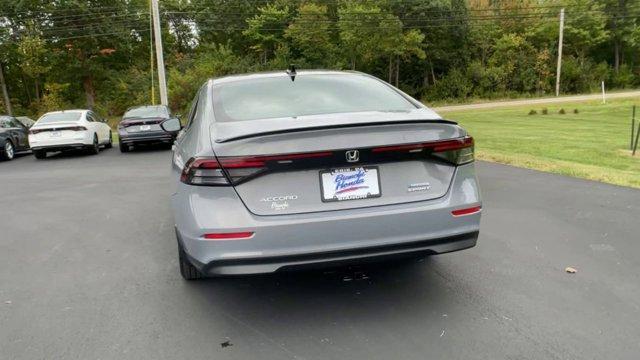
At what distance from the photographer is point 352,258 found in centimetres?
328

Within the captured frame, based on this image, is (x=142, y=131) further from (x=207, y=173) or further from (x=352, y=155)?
(x=352, y=155)

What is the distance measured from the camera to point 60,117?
16.1m

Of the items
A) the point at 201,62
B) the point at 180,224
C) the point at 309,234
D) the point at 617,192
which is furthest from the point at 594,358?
the point at 201,62

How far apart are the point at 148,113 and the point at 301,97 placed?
530 inches

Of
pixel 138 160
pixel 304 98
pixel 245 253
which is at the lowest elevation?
pixel 138 160

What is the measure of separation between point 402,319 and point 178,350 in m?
1.41

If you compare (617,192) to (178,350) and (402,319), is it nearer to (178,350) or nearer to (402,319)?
(402,319)

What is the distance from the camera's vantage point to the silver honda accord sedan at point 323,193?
3.17 m

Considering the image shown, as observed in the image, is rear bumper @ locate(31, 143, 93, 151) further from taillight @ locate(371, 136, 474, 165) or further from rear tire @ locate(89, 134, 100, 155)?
taillight @ locate(371, 136, 474, 165)

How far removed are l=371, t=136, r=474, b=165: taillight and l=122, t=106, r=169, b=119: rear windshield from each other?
14049mm

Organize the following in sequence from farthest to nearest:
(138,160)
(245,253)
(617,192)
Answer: (138,160)
(617,192)
(245,253)

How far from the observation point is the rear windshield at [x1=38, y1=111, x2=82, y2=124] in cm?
1573

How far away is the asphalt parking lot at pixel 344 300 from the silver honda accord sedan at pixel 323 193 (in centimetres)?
46

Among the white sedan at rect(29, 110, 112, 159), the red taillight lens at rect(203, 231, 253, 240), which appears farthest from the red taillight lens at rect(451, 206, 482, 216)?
the white sedan at rect(29, 110, 112, 159)
